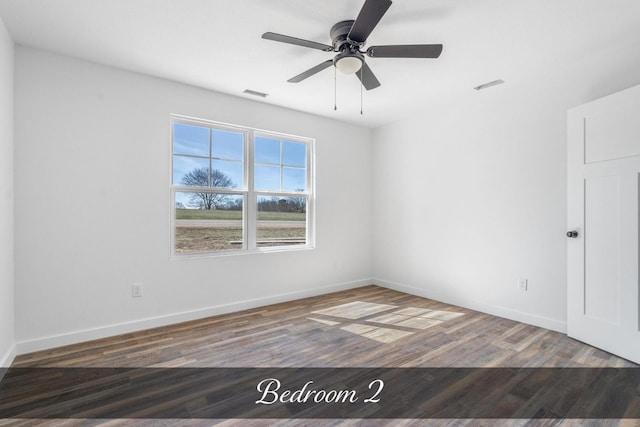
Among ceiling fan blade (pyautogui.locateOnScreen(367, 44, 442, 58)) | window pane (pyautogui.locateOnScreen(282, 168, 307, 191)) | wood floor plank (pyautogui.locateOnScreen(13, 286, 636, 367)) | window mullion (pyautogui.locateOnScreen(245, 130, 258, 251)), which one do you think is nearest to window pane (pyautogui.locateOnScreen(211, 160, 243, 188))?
window mullion (pyautogui.locateOnScreen(245, 130, 258, 251))

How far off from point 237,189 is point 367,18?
2.52 metres

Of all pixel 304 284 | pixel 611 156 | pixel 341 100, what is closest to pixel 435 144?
pixel 341 100

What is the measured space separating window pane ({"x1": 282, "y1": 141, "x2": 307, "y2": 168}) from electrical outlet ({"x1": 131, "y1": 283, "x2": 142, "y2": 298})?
231cm

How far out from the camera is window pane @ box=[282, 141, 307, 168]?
430 centimetres

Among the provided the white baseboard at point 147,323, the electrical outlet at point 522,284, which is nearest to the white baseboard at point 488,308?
the electrical outlet at point 522,284

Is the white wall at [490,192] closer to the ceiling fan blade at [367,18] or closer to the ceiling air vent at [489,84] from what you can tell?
the ceiling air vent at [489,84]

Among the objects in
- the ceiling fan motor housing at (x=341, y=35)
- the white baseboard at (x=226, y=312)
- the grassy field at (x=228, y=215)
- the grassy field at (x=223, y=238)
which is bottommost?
the white baseboard at (x=226, y=312)

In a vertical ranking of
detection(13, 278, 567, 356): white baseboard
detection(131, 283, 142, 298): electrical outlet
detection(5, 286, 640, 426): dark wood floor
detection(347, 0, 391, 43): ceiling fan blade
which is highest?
detection(347, 0, 391, 43): ceiling fan blade

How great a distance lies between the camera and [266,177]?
4105 mm

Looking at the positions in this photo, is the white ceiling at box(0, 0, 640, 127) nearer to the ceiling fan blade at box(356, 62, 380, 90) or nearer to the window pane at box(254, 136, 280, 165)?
the ceiling fan blade at box(356, 62, 380, 90)

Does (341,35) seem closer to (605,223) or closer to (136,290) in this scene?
(605,223)

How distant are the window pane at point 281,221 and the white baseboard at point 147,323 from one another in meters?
0.73

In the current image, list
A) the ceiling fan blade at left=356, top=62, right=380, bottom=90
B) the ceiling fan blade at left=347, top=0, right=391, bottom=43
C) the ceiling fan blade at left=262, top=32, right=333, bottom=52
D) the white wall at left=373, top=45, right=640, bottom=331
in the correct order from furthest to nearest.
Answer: the white wall at left=373, top=45, right=640, bottom=331
the ceiling fan blade at left=356, top=62, right=380, bottom=90
the ceiling fan blade at left=262, top=32, right=333, bottom=52
the ceiling fan blade at left=347, top=0, right=391, bottom=43

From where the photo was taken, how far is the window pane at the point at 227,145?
3.70m
